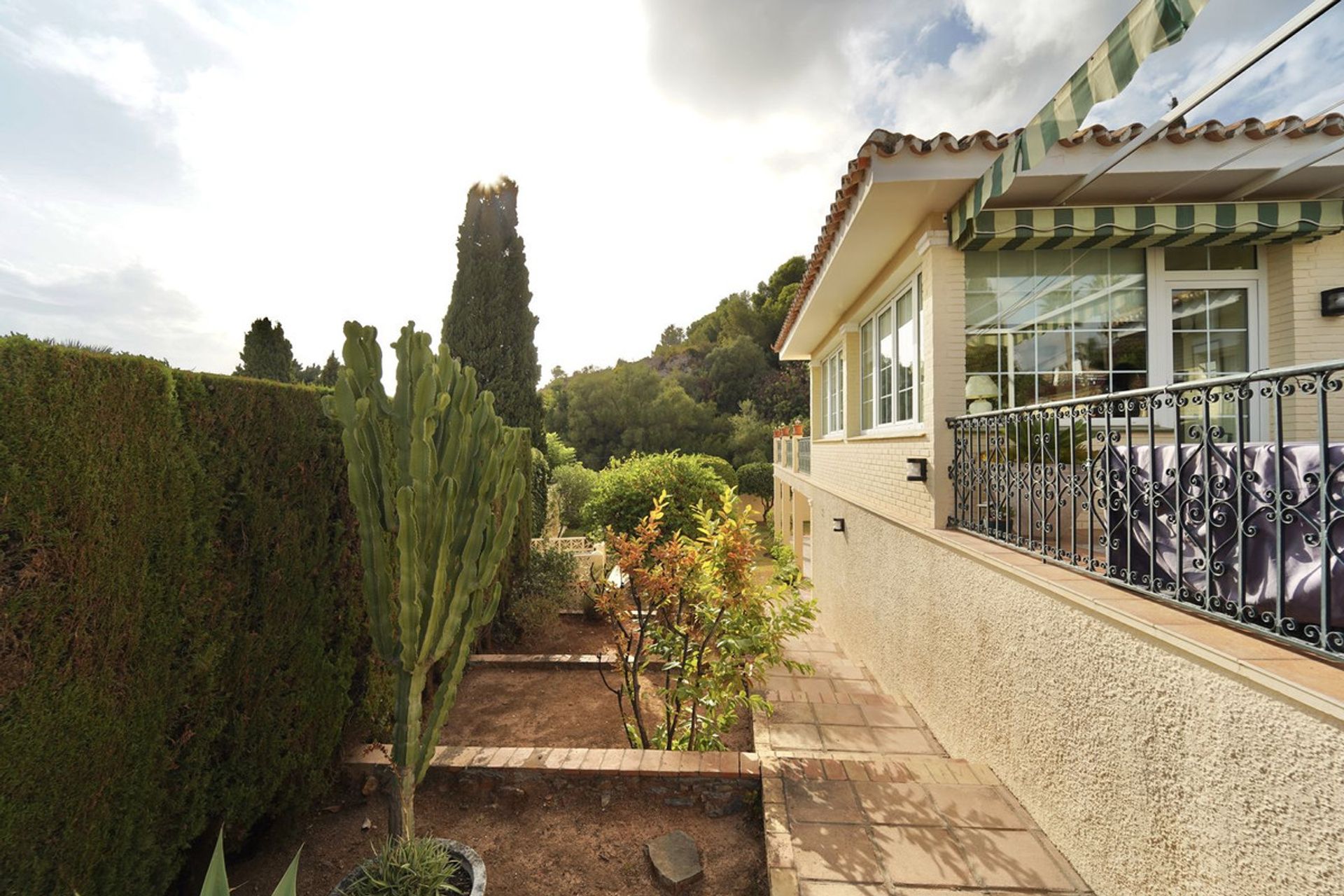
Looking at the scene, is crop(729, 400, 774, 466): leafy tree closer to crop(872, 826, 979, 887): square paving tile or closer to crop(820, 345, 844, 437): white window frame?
crop(820, 345, 844, 437): white window frame

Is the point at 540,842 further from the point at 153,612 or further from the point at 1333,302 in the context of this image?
the point at 1333,302

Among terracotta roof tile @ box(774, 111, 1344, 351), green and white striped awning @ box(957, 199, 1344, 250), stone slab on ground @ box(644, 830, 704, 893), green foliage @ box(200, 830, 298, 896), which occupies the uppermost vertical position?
terracotta roof tile @ box(774, 111, 1344, 351)

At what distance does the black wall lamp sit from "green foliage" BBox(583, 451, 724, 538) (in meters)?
8.85

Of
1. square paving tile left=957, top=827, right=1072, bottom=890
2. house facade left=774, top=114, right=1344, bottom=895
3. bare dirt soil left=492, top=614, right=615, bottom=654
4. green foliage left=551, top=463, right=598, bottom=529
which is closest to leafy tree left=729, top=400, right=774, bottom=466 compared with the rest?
green foliage left=551, top=463, right=598, bottom=529

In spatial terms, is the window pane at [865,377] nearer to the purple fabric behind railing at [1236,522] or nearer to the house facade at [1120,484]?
the house facade at [1120,484]

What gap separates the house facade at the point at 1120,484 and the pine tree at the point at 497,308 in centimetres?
1203

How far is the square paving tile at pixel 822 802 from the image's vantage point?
3.31m

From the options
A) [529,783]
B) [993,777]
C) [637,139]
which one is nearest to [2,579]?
[529,783]

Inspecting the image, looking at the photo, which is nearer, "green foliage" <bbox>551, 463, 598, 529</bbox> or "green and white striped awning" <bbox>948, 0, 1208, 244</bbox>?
"green and white striped awning" <bbox>948, 0, 1208, 244</bbox>

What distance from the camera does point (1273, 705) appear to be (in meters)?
1.86

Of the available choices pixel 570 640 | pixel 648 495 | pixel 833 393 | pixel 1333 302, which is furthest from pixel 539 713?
pixel 833 393

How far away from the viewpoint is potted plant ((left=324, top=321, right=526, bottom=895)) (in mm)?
2797

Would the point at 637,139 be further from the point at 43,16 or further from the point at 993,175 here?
the point at 43,16

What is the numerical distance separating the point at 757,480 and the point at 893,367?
65.7 feet
